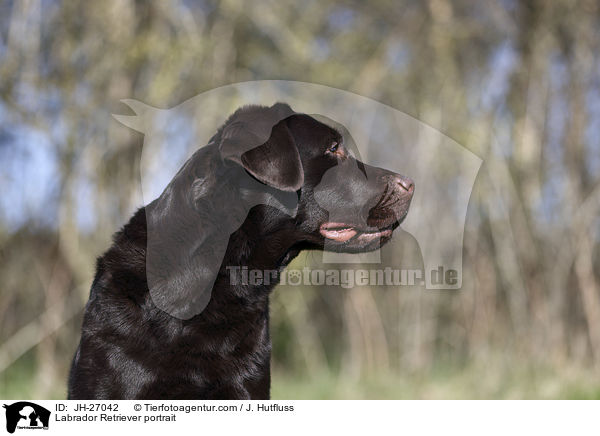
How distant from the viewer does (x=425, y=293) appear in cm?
546

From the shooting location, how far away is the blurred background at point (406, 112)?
15.6 ft

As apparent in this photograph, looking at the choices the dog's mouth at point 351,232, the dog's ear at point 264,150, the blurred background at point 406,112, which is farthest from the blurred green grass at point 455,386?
the dog's ear at point 264,150

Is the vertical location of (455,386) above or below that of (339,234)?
above

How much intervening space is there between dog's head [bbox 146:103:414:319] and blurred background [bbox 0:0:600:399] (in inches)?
82.9

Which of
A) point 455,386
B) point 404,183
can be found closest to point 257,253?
point 404,183

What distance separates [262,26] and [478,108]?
79.9 inches

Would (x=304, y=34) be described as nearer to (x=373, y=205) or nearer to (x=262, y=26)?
(x=262, y=26)

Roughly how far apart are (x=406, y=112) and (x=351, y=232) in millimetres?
3560

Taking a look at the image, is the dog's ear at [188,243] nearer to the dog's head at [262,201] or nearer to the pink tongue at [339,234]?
the dog's head at [262,201]

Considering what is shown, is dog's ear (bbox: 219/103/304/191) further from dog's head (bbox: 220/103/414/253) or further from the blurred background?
the blurred background

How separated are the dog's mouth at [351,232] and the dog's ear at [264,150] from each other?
346 mm

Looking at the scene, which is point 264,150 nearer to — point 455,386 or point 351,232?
point 351,232

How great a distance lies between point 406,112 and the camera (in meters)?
5.71
